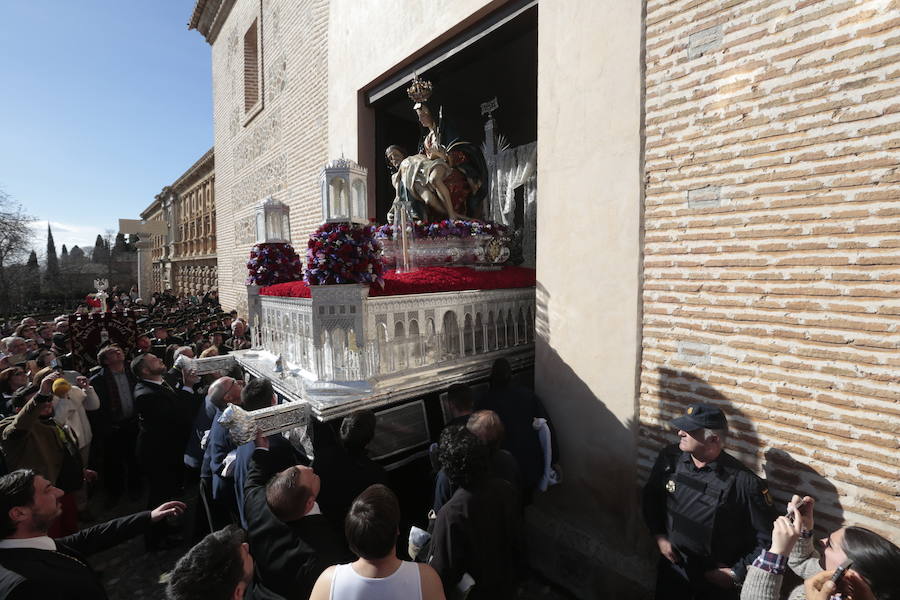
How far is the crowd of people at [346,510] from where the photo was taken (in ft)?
5.29

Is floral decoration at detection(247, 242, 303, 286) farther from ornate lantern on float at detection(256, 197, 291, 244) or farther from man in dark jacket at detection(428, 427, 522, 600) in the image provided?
man in dark jacket at detection(428, 427, 522, 600)

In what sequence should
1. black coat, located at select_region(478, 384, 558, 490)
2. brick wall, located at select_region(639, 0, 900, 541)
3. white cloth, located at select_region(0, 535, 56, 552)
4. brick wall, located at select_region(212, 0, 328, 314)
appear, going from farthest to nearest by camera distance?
brick wall, located at select_region(212, 0, 328, 314) → black coat, located at select_region(478, 384, 558, 490) → brick wall, located at select_region(639, 0, 900, 541) → white cloth, located at select_region(0, 535, 56, 552)

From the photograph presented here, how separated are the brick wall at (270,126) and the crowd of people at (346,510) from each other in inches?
194

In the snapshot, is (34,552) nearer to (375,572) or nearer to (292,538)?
(292,538)

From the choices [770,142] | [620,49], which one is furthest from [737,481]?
[620,49]

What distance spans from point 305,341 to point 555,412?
2.45 m

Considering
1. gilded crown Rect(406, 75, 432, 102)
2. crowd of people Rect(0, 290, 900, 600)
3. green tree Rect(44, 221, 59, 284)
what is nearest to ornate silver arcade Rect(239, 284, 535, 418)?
crowd of people Rect(0, 290, 900, 600)

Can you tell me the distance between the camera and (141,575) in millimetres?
3635

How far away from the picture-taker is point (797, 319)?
2.62 meters

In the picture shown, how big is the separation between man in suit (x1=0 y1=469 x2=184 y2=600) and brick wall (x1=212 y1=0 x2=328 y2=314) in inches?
259

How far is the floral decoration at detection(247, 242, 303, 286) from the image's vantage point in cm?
538

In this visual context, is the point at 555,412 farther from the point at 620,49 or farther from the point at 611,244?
the point at 620,49

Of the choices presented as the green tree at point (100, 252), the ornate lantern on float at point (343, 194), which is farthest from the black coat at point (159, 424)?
the green tree at point (100, 252)

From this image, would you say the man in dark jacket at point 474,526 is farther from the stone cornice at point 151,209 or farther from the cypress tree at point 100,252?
the cypress tree at point 100,252
